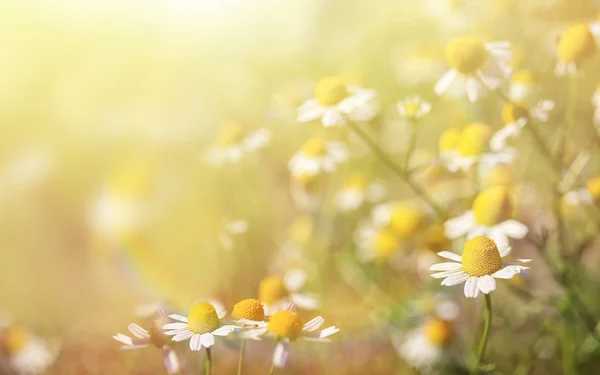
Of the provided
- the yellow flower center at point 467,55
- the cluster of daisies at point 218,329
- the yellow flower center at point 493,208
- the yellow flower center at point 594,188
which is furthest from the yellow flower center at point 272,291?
the yellow flower center at point 594,188

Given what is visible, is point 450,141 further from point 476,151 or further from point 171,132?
point 171,132

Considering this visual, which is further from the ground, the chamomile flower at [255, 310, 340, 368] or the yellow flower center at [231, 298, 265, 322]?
the yellow flower center at [231, 298, 265, 322]

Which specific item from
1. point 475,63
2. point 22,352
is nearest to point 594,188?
point 475,63

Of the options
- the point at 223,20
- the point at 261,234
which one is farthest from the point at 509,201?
the point at 223,20

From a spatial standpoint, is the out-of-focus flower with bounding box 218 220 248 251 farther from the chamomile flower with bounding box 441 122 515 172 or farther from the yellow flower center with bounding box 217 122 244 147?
the chamomile flower with bounding box 441 122 515 172

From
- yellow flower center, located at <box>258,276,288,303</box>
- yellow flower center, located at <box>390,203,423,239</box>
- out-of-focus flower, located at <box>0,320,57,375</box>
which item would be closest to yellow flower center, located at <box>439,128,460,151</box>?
yellow flower center, located at <box>390,203,423,239</box>

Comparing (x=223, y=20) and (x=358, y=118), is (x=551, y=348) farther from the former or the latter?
(x=223, y=20)
